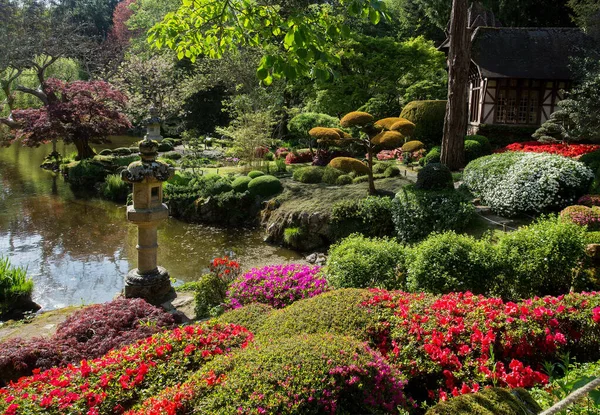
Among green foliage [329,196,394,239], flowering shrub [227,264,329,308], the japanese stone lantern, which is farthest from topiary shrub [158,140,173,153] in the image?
flowering shrub [227,264,329,308]

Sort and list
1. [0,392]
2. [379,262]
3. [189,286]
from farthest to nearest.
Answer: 1. [189,286]
2. [379,262]
3. [0,392]

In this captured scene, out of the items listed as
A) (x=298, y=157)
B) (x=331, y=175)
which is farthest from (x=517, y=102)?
(x=331, y=175)

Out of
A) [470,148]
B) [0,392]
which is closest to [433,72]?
[470,148]

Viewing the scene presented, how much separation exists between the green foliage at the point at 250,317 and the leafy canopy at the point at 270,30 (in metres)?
2.45

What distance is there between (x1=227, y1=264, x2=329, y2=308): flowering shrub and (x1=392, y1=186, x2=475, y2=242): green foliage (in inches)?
181

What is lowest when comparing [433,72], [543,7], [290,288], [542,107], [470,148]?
[290,288]

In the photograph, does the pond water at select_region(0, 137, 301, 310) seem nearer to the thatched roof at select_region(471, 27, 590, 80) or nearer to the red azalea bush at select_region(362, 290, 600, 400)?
the red azalea bush at select_region(362, 290, 600, 400)

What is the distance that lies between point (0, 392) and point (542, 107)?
23.9 m

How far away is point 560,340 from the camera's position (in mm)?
4273

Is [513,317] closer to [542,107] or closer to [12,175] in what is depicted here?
[542,107]

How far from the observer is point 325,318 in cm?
450

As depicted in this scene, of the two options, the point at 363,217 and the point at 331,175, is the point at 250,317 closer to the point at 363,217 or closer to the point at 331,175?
the point at 363,217

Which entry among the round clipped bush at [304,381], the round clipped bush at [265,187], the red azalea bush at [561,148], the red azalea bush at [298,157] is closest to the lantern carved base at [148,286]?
the round clipped bush at [304,381]

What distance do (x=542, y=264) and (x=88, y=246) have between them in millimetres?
11522
